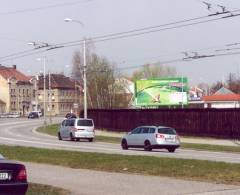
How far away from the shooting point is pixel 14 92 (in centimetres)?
16238

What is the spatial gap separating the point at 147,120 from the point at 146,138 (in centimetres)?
2578

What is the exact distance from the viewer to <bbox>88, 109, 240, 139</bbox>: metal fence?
52031mm

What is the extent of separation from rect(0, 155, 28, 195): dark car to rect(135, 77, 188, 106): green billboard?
64.3m

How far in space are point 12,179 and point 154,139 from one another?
80.9 feet

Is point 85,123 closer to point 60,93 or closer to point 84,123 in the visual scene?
point 84,123

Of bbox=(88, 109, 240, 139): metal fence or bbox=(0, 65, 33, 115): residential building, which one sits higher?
bbox=(0, 65, 33, 115): residential building

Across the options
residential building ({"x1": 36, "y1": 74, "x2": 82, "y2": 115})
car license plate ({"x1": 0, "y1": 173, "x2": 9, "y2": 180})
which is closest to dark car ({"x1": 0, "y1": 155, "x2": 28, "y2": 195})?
car license plate ({"x1": 0, "y1": 173, "x2": 9, "y2": 180})

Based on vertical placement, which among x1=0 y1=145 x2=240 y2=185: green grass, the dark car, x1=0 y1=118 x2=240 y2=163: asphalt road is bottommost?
x1=0 y1=118 x2=240 y2=163: asphalt road

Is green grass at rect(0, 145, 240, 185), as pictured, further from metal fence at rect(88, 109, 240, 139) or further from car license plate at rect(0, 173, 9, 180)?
metal fence at rect(88, 109, 240, 139)

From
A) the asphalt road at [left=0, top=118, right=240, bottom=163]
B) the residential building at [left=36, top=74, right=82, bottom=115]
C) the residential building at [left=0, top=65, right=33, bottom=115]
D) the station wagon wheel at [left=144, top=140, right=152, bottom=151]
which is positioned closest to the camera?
the asphalt road at [left=0, top=118, right=240, bottom=163]

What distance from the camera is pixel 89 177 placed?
1741cm

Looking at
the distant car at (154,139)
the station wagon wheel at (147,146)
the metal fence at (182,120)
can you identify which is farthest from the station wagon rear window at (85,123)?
the station wagon wheel at (147,146)

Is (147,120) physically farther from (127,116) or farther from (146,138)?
(146,138)

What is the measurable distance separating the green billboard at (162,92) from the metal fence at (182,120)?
1012 cm
